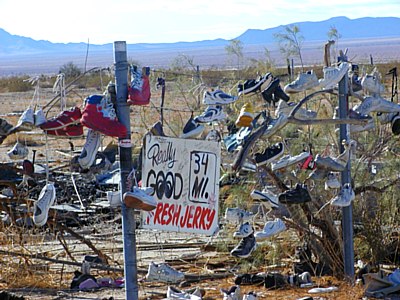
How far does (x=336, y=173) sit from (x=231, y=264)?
2.05 meters

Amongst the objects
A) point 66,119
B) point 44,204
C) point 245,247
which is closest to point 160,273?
point 245,247

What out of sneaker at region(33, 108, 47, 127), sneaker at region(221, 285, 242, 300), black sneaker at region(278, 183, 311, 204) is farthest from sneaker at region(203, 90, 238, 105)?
sneaker at region(221, 285, 242, 300)

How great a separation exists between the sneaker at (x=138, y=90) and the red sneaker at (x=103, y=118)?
0.15 m

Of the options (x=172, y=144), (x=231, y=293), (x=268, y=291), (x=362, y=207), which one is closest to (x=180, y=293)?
(x=231, y=293)

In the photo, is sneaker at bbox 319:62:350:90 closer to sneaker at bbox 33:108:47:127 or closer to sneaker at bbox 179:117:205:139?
sneaker at bbox 179:117:205:139

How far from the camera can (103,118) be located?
559cm

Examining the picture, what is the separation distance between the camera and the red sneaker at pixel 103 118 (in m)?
5.57

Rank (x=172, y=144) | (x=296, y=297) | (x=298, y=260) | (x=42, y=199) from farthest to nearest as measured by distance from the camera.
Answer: (x=298, y=260)
(x=296, y=297)
(x=42, y=199)
(x=172, y=144)

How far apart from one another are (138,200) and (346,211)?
314 centimetres

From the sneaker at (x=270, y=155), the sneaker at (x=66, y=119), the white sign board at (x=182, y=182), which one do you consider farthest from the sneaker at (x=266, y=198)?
the sneaker at (x=66, y=119)

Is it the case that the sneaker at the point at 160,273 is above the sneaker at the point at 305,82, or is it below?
below

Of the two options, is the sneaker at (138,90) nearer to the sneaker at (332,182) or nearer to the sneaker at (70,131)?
the sneaker at (70,131)

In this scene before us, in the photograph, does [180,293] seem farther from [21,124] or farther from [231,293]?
[21,124]

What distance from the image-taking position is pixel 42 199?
21.7 feet
